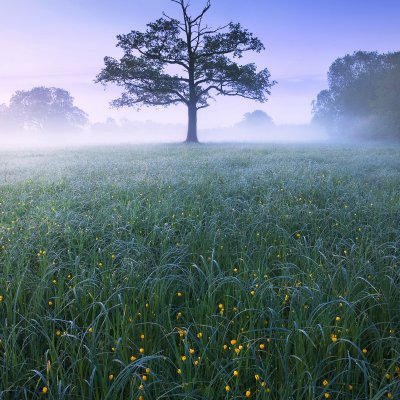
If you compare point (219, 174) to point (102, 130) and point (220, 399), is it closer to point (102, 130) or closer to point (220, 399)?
point (220, 399)

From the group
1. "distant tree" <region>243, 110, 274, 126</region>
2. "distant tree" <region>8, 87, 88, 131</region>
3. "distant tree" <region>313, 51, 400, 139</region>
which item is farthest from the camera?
"distant tree" <region>243, 110, 274, 126</region>

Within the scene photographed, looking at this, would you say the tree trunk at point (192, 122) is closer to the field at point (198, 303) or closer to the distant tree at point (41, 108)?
the field at point (198, 303)

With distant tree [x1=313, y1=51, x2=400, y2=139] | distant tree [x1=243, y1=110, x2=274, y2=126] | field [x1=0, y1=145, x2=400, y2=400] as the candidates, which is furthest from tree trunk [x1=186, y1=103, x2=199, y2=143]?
distant tree [x1=243, y1=110, x2=274, y2=126]

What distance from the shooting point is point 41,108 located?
229 feet

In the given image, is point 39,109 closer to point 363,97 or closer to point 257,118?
point 363,97

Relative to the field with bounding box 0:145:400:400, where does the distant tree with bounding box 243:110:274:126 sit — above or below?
above

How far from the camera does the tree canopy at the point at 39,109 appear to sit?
227ft

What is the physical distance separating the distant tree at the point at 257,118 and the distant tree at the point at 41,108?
224 feet

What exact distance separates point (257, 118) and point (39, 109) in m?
77.0

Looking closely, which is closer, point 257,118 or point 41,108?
point 41,108

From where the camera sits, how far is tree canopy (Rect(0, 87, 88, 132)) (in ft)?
227

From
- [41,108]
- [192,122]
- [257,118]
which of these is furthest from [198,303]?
[257,118]

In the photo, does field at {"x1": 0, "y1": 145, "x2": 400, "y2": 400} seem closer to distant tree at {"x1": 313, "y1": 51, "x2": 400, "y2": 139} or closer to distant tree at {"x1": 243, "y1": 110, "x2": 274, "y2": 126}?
distant tree at {"x1": 313, "y1": 51, "x2": 400, "y2": 139}

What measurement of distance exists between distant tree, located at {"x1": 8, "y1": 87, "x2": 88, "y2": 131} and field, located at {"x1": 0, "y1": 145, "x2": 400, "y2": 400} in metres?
73.4
